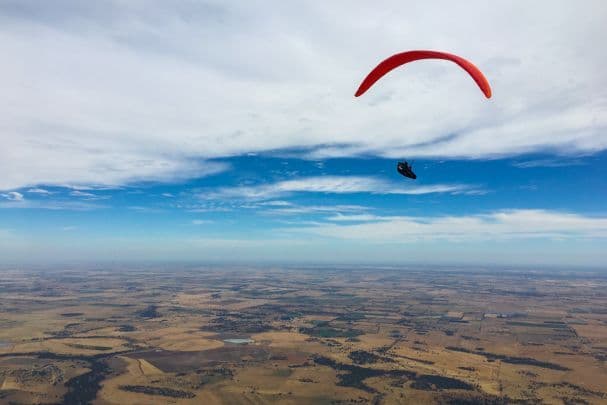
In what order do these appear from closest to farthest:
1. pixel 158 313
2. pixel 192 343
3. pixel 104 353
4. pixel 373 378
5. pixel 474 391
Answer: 1. pixel 474 391
2. pixel 373 378
3. pixel 104 353
4. pixel 192 343
5. pixel 158 313

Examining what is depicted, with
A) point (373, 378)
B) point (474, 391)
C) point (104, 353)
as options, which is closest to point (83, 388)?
point (104, 353)

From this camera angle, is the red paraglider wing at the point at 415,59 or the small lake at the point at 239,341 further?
the small lake at the point at 239,341

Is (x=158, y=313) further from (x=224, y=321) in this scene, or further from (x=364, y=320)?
(x=364, y=320)

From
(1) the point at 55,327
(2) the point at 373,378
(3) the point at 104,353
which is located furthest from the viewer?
(1) the point at 55,327

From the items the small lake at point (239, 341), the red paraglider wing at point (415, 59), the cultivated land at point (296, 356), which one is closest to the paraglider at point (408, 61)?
the red paraglider wing at point (415, 59)

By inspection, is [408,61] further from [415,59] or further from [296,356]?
[296,356]

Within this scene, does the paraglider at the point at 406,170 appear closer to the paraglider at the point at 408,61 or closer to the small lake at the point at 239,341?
the paraglider at the point at 408,61

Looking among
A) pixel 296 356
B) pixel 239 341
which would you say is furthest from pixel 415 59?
pixel 239 341
